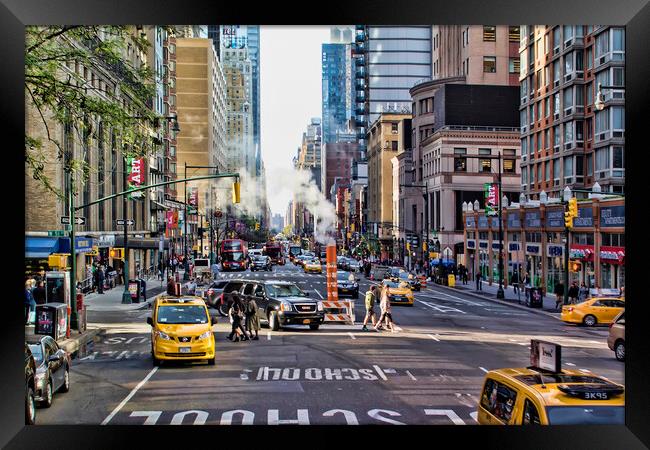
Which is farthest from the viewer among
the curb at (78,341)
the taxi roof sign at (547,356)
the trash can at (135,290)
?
the trash can at (135,290)

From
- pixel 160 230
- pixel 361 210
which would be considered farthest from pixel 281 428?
pixel 361 210

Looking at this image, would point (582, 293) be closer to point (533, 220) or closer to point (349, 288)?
point (349, 288)

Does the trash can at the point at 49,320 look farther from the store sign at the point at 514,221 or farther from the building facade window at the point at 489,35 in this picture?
the building facade window at the point at 489,35

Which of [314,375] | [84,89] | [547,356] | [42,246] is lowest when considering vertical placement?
[314,375]

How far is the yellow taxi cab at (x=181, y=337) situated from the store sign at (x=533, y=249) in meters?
39.3

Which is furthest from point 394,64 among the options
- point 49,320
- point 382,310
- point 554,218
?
point 49,320

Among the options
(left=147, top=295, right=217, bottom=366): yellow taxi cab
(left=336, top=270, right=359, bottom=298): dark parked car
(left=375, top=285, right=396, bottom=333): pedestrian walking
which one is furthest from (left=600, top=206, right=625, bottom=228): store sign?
(left=147, top=295, right=217, bottom=366): yellow taxi cab

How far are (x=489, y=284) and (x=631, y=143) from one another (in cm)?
5490

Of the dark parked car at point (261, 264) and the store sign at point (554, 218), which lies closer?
the store sign at point (554, 218)

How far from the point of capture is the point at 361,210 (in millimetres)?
143250

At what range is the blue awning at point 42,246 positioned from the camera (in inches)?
1676

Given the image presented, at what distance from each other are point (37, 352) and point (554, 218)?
43574 millimetres

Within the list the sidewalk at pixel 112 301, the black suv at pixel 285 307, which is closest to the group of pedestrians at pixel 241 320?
the black suv at pixel 285 307

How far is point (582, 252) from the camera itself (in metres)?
50.1
